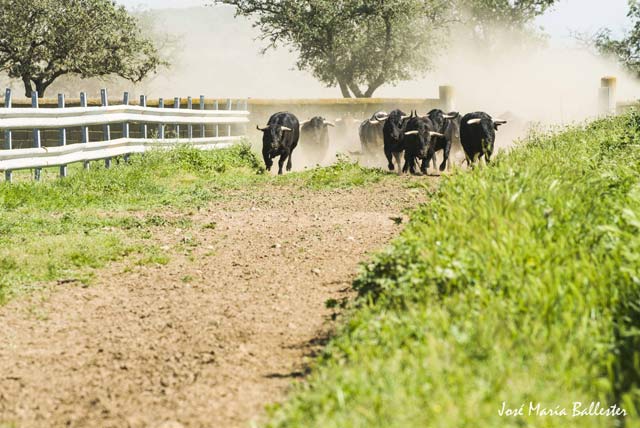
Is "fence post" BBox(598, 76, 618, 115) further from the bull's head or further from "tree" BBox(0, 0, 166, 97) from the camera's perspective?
"tree" BBox(0, 0, 166, 97)

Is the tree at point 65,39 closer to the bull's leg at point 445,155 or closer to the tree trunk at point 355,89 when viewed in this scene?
the tree trunk at point 355,89

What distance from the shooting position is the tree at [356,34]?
1598 inches

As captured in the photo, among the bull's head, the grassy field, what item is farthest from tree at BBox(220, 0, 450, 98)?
the grassy field

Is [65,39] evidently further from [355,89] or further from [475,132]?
[475,132]

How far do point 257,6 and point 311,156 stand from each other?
19.8m

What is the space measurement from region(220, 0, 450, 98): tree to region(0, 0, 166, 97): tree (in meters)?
6.24

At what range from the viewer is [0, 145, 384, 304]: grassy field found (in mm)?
8156

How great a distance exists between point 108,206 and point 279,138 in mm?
8503

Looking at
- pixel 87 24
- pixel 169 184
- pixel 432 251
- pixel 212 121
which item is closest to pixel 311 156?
pixel 212 121

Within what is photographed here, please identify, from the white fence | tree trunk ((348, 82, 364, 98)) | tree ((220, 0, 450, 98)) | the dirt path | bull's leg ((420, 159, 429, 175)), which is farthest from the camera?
tree trunk ((348, 82, 364, 98))

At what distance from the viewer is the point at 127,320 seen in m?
6.38

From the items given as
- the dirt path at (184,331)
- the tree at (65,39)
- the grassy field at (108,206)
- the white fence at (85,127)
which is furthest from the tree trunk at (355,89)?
the dirt path at (184,331)

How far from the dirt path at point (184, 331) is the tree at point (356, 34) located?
1257 inches

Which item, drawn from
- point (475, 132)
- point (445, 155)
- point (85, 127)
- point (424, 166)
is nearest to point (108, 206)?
point (85, 127)
